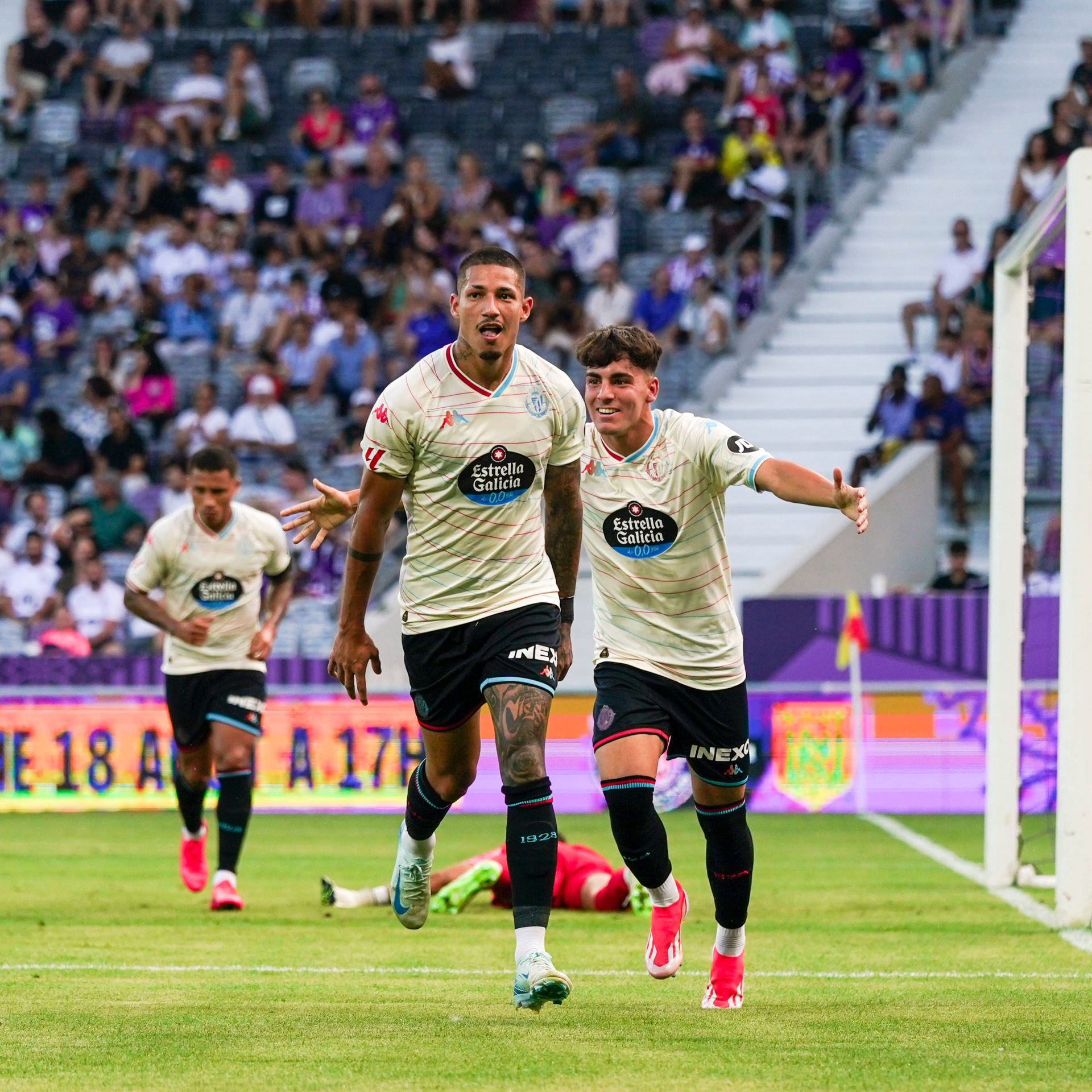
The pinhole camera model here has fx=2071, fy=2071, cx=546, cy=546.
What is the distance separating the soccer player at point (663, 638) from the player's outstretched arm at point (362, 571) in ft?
2.71

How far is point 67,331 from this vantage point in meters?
25.8

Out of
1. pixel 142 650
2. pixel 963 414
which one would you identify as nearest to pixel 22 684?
pixel 142 650

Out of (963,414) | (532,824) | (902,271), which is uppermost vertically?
(902,271)

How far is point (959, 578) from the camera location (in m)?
19.3

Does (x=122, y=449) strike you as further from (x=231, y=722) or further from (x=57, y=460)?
(x=231, y=722)

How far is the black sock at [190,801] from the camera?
38.5ft

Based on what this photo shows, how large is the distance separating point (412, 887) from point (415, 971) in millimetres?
495

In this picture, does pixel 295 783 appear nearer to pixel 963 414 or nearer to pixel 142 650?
pixel 142 650

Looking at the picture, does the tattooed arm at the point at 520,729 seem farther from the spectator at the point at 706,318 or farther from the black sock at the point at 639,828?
the spectator at the point at 706,318

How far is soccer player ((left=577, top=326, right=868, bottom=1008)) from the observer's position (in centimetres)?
727

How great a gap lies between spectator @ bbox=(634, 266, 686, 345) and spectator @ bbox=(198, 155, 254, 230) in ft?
20.4

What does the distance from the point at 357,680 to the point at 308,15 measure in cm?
2405

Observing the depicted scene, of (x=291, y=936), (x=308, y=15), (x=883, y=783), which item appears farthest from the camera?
(x=308, y=15)

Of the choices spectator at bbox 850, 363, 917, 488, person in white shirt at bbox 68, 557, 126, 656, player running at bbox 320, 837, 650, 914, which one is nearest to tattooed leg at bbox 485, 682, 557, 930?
player running at bbox 320, 837, 650, 914
